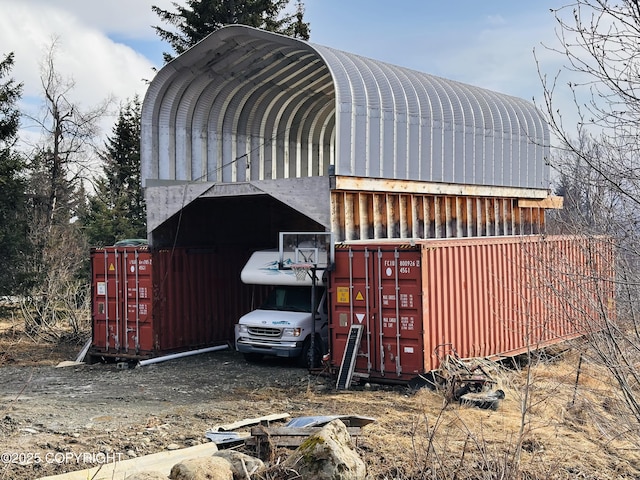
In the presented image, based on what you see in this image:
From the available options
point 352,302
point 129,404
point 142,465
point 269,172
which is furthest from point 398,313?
point 269,172

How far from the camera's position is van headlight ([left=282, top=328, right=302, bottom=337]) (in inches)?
617

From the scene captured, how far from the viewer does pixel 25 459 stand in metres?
9.12

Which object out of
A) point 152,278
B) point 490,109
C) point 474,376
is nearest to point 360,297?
point 474,376

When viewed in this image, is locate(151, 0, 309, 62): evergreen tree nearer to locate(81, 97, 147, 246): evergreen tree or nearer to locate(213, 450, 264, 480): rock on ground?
locate(81, 97, 147, 246): evergreen tree

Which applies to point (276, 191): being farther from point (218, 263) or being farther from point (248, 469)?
point (248, 469)

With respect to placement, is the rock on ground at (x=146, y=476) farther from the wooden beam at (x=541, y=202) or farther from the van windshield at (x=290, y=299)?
the wooden beam at (x=541, y=202)

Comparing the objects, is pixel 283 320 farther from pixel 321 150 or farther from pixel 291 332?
pixel 321 150

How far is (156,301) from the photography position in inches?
692

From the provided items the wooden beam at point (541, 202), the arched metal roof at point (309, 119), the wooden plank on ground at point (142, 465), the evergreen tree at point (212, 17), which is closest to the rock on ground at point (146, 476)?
the wooden plank on ground at point (142, 465)

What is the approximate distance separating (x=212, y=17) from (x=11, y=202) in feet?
45.3

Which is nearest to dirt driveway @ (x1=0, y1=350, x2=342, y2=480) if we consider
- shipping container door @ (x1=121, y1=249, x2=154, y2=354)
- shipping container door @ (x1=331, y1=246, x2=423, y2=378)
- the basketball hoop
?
shipping container door @ (x1=121, y1=249, x2=154, y2=354)

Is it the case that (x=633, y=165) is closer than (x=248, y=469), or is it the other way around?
(x=633, y=165)

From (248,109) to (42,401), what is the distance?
34.1 feet

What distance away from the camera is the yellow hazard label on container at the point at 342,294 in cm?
1448
